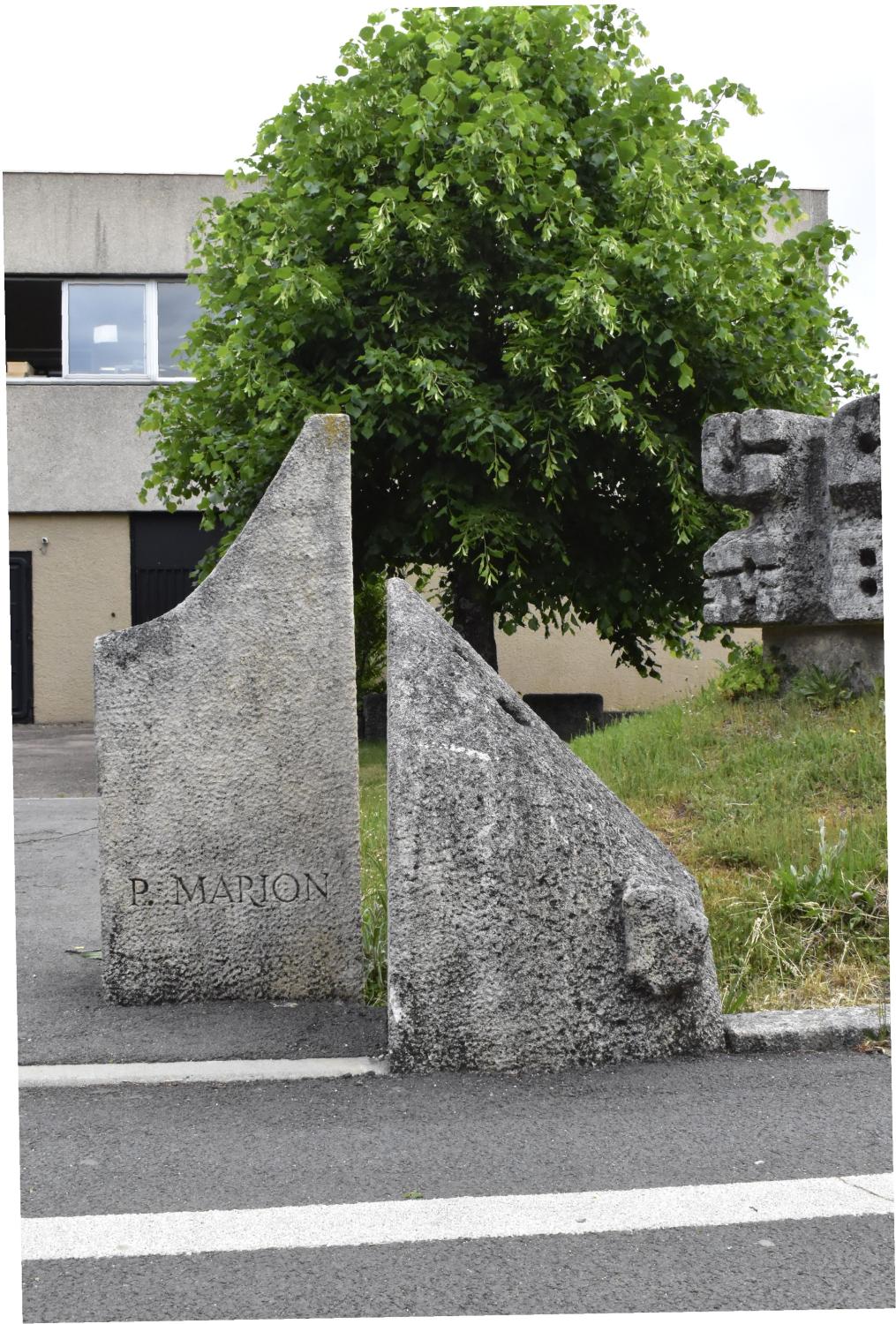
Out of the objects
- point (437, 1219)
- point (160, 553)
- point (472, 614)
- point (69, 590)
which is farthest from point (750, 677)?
point (69, 590)

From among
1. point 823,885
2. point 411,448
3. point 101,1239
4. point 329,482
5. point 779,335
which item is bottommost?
point 101,1239

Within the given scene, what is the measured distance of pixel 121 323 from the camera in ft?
53.3

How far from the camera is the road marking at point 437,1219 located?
2543mm

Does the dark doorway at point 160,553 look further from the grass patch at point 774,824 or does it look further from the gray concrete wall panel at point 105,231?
the grass patch at point 774,824

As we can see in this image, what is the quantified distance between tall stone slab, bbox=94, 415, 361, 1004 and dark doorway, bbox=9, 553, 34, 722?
12.6 metres

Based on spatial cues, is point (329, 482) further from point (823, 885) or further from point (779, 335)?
point (779, 335)

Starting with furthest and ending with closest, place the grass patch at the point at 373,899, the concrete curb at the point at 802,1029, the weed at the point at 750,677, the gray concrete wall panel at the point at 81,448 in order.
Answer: the gray concrete wall panel at the point at 81,448, the weed at the point at 750,677, the grass patch at the point at 373,899, the concrete curb at the point at 802,1029

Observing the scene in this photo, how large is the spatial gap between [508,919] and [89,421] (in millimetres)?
13862

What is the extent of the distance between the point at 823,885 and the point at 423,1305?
8.74 feet

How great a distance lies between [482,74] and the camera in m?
9.16

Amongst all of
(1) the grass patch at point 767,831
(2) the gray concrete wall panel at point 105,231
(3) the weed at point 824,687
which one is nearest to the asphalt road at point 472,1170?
(1) the grass patch at point 767,831

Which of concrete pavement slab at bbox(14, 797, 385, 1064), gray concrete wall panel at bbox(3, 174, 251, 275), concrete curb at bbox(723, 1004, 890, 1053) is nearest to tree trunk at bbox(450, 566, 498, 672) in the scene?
concrete pavement slab at bbox(14, 797, 385, 1064)

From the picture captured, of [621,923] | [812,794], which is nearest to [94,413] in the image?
[812,794]

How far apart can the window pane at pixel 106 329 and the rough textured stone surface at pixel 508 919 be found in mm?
13763
